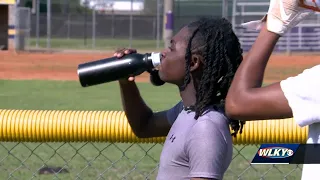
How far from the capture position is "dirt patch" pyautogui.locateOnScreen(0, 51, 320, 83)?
2017cm

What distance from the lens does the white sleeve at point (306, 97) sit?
75.4 inches

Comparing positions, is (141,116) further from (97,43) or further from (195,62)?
(97,43)

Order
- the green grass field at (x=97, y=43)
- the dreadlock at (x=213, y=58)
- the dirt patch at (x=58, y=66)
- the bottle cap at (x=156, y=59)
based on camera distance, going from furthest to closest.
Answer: the green grass field at (x=97, y=43) → the dirt patch at (x=58, y=66) → the bottle cap at (x=156, y=59) → the dreadlock at (x=213, y=58)

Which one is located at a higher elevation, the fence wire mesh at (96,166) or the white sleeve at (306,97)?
the white sleeve at (306,97)

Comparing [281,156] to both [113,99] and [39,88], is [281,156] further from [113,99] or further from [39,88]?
[39,88]

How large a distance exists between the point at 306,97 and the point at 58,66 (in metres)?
22.9

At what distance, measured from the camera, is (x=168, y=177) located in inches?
103

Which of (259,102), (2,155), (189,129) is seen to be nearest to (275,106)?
(259,102)

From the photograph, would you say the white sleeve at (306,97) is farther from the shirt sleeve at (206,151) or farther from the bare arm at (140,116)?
the bare arm at (140,116)

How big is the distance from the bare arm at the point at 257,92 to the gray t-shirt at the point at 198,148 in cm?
35

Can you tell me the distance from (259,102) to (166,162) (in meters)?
0.69

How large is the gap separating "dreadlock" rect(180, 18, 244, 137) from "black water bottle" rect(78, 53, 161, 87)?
0.54ft

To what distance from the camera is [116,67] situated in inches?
106

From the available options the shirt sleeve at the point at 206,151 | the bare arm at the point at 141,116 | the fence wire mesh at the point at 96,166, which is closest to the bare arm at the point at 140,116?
the bare arm at the point at 141,116
